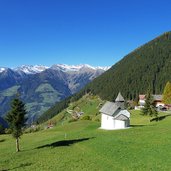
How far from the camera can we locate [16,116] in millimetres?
63750

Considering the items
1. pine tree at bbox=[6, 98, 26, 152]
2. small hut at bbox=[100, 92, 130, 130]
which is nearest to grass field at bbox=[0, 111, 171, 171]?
pine tree at bbox=[6, 98, 26, 152]

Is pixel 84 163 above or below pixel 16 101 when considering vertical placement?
below

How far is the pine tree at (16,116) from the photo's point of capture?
63.8 meters

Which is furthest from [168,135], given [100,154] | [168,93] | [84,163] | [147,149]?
[168,93]

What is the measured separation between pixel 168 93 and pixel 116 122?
157 ft

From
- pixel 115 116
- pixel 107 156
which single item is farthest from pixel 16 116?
pixel 115 116

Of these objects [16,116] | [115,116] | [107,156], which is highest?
[16,116]

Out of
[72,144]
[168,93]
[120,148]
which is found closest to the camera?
[120,148]

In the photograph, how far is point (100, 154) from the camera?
48438 millimetres

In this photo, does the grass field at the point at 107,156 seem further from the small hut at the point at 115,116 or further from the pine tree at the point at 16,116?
the small hut at the point at 115,116

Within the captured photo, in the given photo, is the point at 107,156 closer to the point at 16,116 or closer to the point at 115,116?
the point at 16,116

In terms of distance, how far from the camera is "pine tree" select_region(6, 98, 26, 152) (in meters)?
63.8

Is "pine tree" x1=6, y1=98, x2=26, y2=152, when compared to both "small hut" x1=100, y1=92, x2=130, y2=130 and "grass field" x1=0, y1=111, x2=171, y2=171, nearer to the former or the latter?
"grass field" x1=0, y1=111, x2=171, y2=171

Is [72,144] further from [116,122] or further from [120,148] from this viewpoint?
[116,122]
